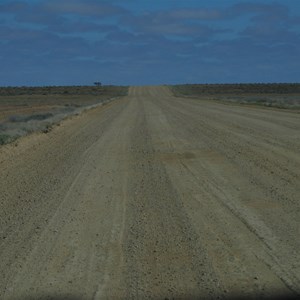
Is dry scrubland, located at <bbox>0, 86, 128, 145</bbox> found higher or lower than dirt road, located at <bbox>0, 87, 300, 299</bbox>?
lower

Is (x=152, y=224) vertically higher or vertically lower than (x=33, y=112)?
higher

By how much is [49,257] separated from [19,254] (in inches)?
15.6

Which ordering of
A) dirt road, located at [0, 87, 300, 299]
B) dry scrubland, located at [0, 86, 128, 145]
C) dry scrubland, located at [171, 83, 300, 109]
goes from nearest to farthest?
1. dirt road, located at [0, 87, 300, 299]
2. dry scrubland, located at [0, 86, 128, 145]
3. dry scrubland, located at [171, 83, 300, 109]

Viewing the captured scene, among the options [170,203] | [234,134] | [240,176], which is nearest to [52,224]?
[170,203]

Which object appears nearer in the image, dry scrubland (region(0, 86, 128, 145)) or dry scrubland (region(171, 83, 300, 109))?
dry scrubland (region(0, 86, 128, 145))

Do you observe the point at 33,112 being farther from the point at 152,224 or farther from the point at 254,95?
the point at 254,95

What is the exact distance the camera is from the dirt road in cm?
601

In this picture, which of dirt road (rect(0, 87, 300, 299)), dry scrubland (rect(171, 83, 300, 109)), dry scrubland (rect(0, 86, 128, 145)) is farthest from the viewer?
dry scrubland (rect(171, 83, 300, 109))

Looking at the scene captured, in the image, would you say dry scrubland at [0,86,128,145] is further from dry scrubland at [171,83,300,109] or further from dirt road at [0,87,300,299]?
dry scrubland at [171,83,300,109]

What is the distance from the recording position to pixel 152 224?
8.36m

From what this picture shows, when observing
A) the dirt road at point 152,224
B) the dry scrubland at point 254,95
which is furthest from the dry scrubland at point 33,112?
the dry scrubland at point 254,95

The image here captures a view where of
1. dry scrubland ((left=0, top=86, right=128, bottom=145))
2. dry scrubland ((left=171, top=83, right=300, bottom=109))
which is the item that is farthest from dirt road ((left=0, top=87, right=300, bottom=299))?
dry scrubland ((left=171, top=83, right=300, bottom=109))

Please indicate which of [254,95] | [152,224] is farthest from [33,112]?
[254,95]

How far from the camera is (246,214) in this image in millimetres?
8680
